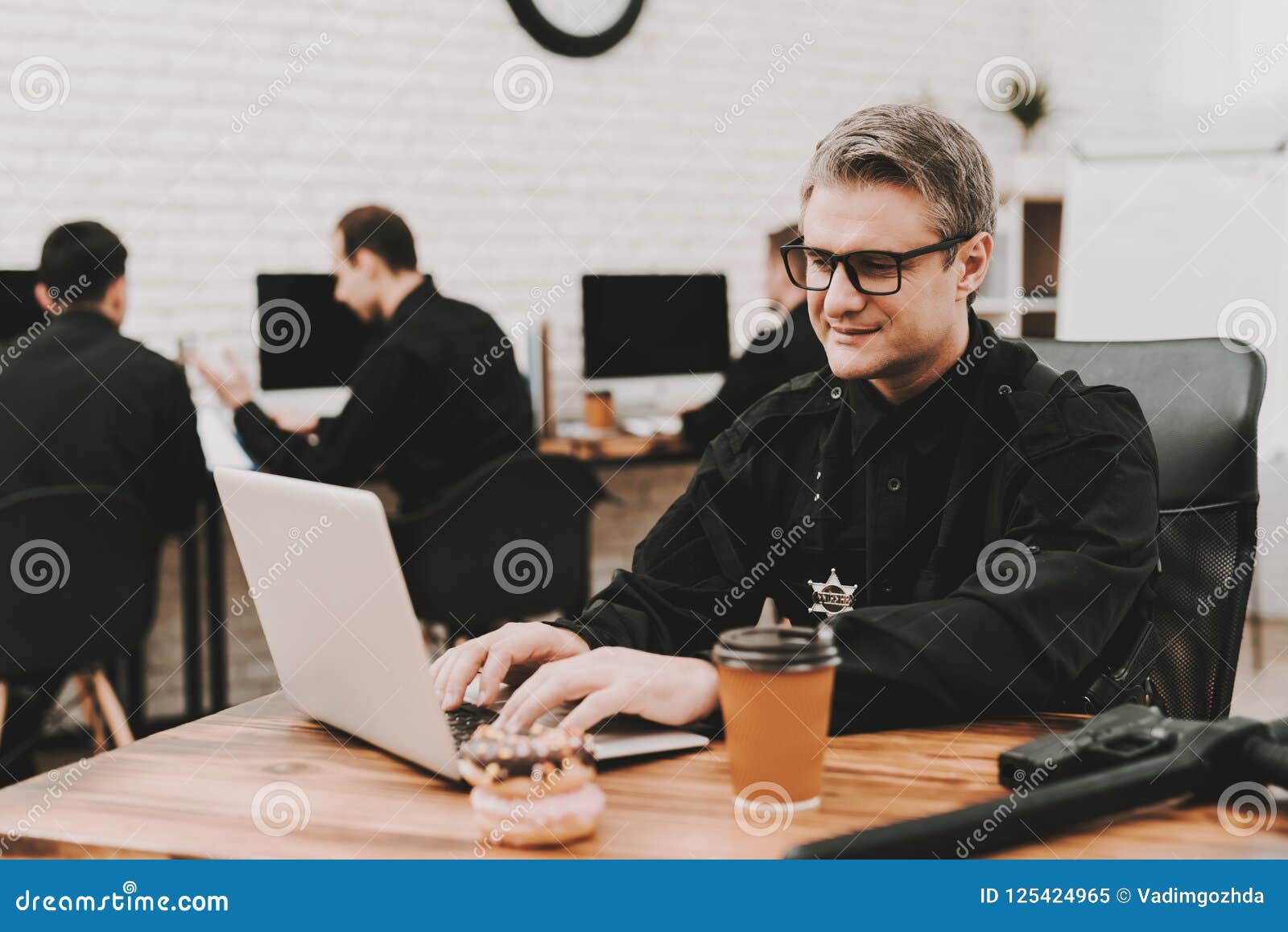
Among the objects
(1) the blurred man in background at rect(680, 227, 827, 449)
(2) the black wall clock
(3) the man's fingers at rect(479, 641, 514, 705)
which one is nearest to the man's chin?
(3) the man's fingers at rect(479, 641, 514, 705)

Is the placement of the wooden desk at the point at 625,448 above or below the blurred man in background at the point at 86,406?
below

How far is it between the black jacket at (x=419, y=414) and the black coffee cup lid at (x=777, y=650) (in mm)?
2676

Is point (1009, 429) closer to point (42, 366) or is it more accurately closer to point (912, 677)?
point (912, 677)

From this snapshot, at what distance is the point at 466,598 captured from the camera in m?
3.08

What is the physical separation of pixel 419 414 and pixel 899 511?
2.20m

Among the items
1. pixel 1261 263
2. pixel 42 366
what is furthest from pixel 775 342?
pixel 42 366

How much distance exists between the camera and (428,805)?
0.91 m

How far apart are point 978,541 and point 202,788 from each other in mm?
866

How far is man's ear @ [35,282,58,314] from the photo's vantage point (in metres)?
3.13

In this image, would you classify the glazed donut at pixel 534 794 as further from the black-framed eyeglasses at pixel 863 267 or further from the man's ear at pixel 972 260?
the man's ear at pixel 972 260

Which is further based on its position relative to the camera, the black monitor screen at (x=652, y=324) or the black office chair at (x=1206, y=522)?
the black monitor screen at (x=652, y=324)

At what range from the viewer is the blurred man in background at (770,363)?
3.55 m

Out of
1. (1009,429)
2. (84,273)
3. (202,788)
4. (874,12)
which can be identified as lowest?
(202,788)

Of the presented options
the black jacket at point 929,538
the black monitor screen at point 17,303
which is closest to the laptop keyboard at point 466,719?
the black jacket at point 929,538
